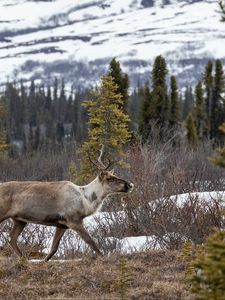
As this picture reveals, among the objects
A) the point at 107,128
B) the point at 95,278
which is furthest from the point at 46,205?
the point at 107,128

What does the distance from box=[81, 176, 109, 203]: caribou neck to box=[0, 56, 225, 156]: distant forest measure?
4566 mm

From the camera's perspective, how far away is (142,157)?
79.5ft

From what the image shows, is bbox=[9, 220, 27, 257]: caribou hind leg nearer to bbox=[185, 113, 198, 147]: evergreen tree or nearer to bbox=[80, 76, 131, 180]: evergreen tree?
bbox=[80, 76, 131, 180]: evergreen tree

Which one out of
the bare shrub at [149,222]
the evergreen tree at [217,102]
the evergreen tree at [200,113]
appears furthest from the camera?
the evergreen tree at [217,102]

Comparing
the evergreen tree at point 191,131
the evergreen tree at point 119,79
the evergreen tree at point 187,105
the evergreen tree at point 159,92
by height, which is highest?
the evergreen tree at point 119,79

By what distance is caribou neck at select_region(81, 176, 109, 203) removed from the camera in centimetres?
1248

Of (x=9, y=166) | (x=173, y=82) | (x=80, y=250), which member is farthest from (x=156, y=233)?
(x=173, y=82)

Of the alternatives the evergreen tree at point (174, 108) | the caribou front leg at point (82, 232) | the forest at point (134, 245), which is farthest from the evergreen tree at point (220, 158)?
the evergreen tree at point (174, 108)

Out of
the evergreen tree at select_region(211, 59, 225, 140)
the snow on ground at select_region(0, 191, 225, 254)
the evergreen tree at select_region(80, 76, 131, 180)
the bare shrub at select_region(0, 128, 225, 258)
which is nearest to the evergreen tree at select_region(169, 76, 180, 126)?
the evergreen tree at select_region(211, 59, 225, 140)

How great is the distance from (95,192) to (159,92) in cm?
5032

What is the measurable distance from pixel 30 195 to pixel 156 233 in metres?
3.02

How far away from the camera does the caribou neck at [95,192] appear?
1248 cm

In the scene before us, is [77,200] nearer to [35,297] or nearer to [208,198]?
[35,297]

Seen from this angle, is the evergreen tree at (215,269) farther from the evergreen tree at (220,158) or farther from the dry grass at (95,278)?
the dry grass at (95,278)
